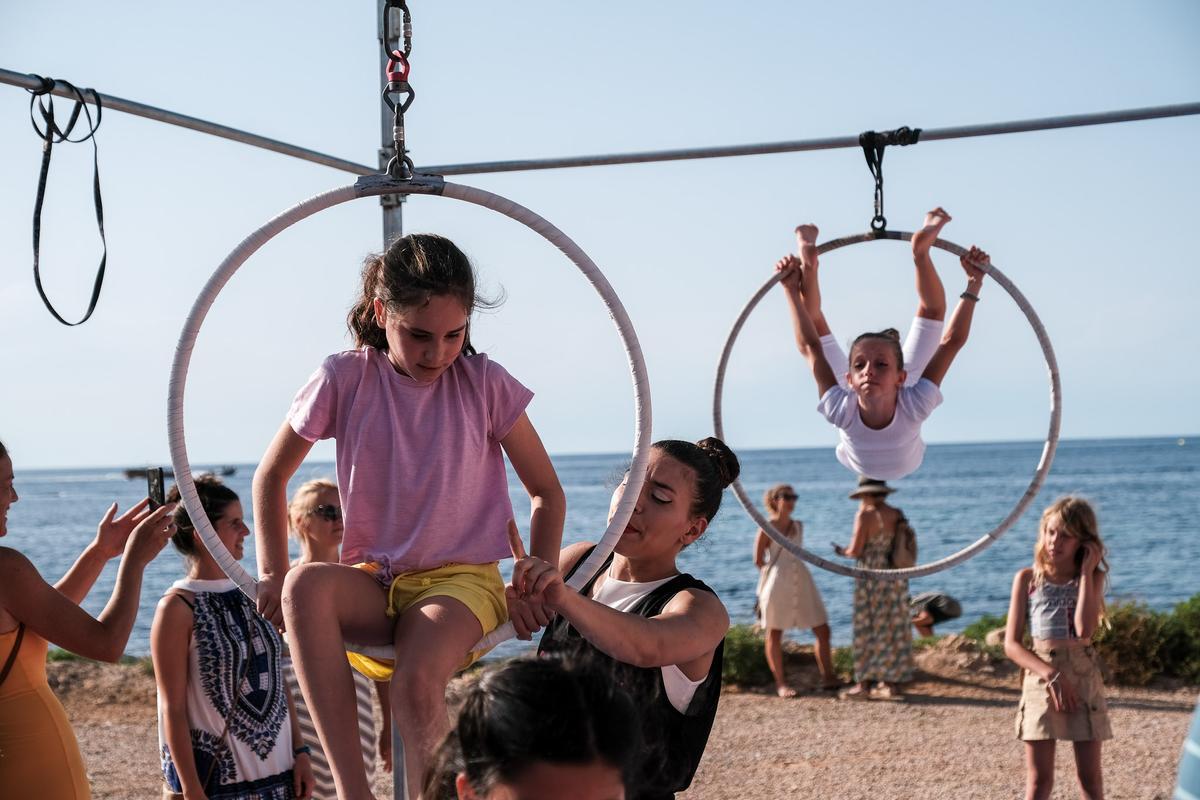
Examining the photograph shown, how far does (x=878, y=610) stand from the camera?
10164 millimetres

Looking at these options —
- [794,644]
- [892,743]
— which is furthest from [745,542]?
[892,743]

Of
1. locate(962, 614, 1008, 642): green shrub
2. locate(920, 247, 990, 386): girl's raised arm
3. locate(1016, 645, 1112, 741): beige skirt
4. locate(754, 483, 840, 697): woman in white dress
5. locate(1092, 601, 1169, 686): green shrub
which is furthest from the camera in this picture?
locate(962, 614, 1008, 642): green shrub

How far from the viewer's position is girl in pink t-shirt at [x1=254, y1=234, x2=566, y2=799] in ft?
10.6

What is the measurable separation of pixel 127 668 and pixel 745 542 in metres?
32.4

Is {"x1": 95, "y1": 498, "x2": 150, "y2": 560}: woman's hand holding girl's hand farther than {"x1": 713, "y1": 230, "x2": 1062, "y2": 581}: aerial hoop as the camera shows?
No

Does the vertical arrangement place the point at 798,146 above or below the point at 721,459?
above

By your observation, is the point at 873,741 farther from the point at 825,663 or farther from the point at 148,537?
the point at 148,537

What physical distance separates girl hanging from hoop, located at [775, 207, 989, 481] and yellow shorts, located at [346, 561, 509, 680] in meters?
2.55

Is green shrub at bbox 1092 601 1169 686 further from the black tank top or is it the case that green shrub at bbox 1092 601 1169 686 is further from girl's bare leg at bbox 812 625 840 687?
the black tank top

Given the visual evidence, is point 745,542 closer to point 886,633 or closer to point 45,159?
point 886,633

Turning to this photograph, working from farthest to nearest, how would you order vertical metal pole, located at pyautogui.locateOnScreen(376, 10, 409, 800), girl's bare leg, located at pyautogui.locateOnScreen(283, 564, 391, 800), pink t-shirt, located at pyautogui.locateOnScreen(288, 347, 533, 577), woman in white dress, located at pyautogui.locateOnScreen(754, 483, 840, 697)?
woman in white dress, located at pyautogui.locateOnScreen(754, 483, 840, 697) < vertical metal pole, located at pyautogui.locateOnScreen(376, 10, 409, 800) < pink t-shirt, located at pyautogui.locateOnScreen(288, 347, 533, 577) < girl's bare leg, located at pyautogui.locateOnScreen(283, 564, 391, 800)

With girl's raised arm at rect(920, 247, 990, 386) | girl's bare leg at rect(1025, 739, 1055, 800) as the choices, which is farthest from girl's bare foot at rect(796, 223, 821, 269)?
girl's bare leg at rect(1025, 739, 1055, 800)

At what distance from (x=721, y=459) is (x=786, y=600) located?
23.0ft

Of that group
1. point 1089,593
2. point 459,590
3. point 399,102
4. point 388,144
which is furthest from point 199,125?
point 1089,593
